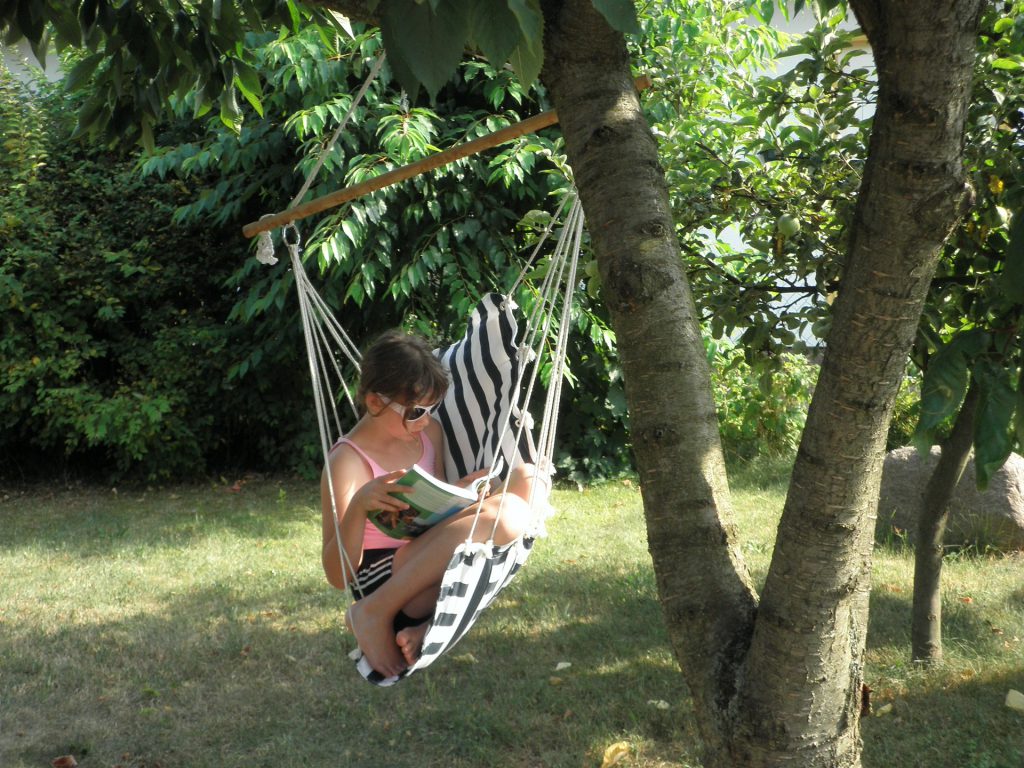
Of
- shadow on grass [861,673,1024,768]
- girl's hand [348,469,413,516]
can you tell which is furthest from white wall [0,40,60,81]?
shadow on grass [861,673,1024,768]

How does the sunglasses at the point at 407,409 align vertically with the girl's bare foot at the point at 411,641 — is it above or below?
above

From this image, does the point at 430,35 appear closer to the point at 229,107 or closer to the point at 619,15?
the point at 619,15

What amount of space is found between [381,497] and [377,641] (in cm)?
33

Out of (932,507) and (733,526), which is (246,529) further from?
(733,526)

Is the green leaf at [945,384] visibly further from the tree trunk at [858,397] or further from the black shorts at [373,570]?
the black shorts at [373,570]

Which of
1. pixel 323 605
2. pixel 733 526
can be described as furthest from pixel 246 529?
pixel 733 526

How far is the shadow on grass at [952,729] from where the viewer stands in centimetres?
248

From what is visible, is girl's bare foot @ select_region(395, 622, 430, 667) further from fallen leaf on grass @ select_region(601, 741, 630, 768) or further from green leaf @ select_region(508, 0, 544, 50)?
green leaf @ select_region(508, 0, 544, 50)

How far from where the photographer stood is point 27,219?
5.95 m

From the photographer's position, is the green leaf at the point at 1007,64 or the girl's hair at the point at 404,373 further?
the girl's hair at the point at 404,373

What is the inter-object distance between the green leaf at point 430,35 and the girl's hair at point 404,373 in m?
1.61

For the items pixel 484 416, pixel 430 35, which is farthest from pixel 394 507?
pixel 430 35

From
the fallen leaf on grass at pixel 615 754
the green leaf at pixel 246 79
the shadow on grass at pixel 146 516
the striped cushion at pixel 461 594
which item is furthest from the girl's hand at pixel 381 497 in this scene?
the shadow on grass at pixel 146 516

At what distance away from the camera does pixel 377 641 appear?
90.3 inches
